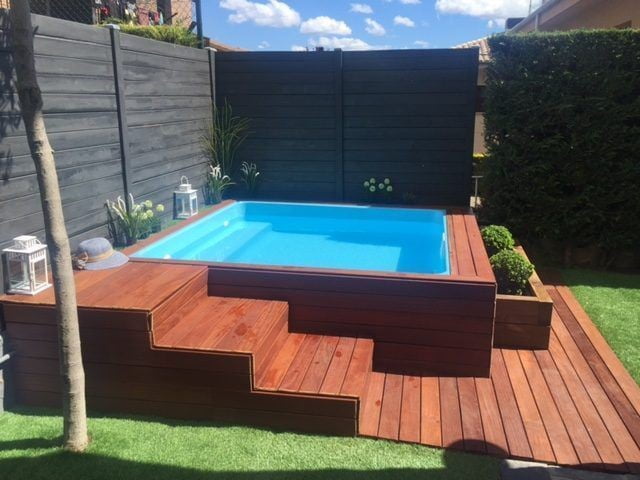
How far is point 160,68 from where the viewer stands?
6.14 m

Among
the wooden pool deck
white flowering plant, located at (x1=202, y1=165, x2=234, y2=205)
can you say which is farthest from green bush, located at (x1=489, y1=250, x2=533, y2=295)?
white flowering plant, located at (x1=202, y1=165, x2=234, y2=205)

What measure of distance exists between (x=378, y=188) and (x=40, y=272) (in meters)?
4.91

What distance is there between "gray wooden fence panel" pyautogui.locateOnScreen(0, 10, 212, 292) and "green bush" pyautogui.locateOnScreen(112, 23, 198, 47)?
20 cm

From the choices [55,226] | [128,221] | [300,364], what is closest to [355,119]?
[128,221]

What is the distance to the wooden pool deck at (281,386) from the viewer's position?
3.13 metres

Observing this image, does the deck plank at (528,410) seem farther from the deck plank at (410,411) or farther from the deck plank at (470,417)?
→ the deck plank at (410,411)

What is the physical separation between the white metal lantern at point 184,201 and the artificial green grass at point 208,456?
3.57 meters

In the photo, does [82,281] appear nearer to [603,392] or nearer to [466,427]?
[466,427]

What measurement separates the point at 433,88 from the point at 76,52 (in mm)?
4484

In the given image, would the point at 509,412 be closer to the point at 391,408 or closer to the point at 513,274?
the point at 391,408

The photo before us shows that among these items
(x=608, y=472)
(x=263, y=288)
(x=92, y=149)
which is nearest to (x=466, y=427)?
(x=608, y=472)

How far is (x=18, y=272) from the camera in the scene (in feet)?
11.9

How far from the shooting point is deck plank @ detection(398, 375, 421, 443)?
3131mm

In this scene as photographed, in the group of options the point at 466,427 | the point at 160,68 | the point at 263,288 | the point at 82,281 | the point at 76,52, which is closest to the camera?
the point at 466,427
